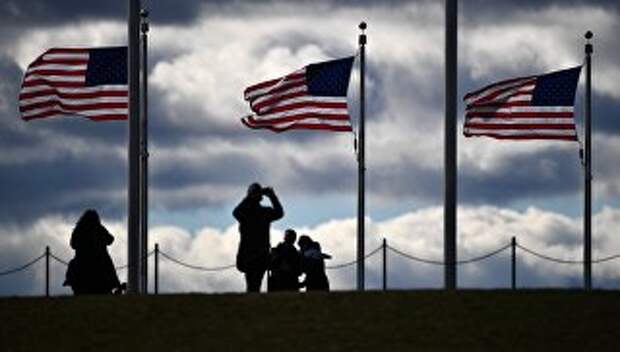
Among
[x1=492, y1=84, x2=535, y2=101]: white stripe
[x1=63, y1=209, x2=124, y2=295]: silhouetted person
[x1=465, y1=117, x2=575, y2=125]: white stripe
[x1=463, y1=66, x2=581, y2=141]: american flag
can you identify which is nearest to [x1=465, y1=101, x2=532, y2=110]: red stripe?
[x1=463, y1=66, x2=581, y2=141]: american flag

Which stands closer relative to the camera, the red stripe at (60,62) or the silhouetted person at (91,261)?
the silhouetted person at (91,261)

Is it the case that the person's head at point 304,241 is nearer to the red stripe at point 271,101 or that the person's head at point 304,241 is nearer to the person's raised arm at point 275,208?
the person's raised arm at point 275,208

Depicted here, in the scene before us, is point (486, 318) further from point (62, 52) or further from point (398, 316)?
point (62, 52)

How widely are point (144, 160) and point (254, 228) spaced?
229 inches

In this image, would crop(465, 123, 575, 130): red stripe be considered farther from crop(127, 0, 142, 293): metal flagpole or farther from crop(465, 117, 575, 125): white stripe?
crop(127, 0, 142, 293): metal flagpole

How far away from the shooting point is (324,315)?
28.2 m

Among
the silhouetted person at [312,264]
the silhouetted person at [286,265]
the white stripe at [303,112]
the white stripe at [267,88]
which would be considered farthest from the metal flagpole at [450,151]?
the silhouetted person at [286,265]

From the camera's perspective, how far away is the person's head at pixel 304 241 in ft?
105

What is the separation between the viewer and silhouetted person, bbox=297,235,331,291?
1251 inches

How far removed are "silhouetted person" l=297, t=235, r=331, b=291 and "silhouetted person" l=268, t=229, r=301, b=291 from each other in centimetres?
16

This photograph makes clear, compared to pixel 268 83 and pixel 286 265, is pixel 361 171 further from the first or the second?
pixel 286 265

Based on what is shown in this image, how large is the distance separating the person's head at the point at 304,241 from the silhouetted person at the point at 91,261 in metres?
3.11

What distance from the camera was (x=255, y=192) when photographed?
31.1 meters

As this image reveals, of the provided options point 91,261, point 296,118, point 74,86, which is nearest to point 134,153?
point 74,86
